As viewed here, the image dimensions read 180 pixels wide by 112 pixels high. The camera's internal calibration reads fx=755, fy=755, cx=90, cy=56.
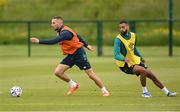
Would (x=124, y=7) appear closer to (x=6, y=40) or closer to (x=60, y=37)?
(x=6, y=40)

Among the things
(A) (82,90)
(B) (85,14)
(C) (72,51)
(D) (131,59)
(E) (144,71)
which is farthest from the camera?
(B) (85,14)

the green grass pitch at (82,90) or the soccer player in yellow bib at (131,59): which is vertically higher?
the soccer player in yellow bib at (131,59)

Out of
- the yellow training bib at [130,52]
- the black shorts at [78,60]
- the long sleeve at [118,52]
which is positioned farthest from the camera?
the black shorts at [78,60]

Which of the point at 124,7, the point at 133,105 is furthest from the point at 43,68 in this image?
the point at 124,7

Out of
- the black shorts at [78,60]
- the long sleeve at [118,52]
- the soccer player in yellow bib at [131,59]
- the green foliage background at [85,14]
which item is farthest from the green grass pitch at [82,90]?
the green foliage background at [85,14]

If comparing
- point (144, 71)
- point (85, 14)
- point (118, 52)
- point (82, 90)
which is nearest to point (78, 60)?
point (118, 52)

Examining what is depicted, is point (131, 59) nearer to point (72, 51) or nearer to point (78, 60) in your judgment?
point (78, 60)

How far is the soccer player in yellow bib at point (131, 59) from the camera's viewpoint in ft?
57.6

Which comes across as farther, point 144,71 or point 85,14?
point 85,14

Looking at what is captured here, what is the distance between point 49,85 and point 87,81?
176 cm

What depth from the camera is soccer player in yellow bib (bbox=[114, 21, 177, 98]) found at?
17.5 meters

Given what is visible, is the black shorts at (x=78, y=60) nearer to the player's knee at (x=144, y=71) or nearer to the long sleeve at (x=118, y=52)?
the long sleeve at (x=118, y=52)

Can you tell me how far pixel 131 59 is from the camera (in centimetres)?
1781

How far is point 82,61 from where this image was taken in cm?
1836
